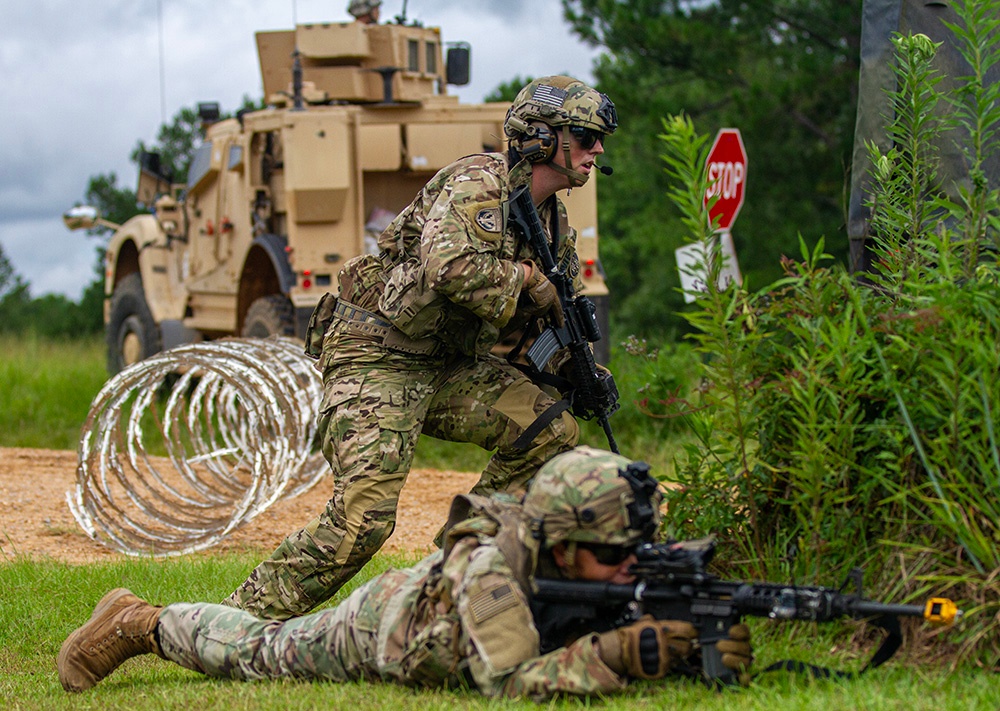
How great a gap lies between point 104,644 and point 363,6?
926cm

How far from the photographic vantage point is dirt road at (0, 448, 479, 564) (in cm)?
798

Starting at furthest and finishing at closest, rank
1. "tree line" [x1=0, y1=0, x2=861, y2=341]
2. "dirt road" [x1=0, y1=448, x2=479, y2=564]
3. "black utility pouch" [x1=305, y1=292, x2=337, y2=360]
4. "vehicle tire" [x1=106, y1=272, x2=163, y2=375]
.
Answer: "tree line" [x1=0, y1=0, x2=861, y2=341] < "vehicle tire" [x1=106, y1=272, x2=163, y2=375] < "dirt road" [x1=0, y1=448, x2=479, y2=564] < "black utility pouch" [x1=305, y1=292, x2=337, y2=360]

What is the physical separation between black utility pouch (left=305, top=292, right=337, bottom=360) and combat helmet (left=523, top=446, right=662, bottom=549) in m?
1.86

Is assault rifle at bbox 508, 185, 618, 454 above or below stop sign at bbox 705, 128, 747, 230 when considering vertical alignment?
below

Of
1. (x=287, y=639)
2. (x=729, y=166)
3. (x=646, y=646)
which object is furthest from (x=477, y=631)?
(x=729, y=166)

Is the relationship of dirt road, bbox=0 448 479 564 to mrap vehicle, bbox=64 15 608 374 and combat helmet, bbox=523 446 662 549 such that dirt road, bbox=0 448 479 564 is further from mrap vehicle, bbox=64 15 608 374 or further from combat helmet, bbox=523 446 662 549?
combat helmet, bbox=523 446 662 549

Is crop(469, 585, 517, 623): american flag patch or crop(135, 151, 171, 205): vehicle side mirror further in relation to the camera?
crop(135, 151, 171, 205): vehicle side mirror

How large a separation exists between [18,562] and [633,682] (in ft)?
14.4

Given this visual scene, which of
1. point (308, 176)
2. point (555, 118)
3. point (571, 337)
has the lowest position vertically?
point (571, 337)

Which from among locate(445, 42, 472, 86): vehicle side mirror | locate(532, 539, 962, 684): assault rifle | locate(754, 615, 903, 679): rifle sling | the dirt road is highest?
locate(445, 42, 472, 86): vehicle side mirror

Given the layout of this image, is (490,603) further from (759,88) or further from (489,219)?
(759,88)

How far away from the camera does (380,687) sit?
13.6 feet

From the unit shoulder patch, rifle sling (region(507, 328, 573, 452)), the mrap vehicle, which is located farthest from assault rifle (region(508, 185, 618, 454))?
the mrap vehicle

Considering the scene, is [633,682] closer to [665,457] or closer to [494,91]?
[665,457]
